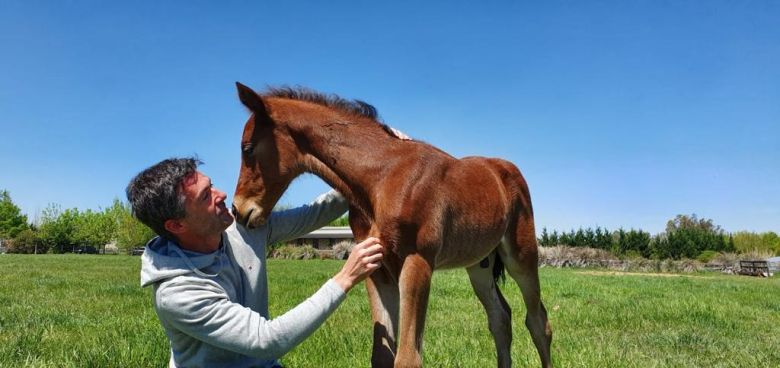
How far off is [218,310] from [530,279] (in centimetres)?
257

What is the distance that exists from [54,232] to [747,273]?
67229 mm

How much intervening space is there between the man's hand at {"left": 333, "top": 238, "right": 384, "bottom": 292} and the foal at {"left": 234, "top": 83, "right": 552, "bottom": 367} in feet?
0.40

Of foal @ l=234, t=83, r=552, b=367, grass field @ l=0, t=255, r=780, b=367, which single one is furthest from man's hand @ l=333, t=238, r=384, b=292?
grass field @ l=0, t=255, r=780, b=367

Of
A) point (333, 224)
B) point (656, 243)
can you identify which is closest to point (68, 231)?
point (333, 224)

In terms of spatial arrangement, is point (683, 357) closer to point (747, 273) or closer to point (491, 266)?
point (491, 266)

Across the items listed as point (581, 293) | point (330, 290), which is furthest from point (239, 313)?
point (581, 293)

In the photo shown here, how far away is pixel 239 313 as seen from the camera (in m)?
2.40

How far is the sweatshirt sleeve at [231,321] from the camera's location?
236 cm

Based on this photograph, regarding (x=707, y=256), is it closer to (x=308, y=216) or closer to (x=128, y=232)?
(x=308, y=216)

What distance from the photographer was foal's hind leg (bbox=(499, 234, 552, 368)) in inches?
159

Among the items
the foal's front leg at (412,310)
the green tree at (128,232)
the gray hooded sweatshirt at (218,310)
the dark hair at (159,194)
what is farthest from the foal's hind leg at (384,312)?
the green tree at (128,232)

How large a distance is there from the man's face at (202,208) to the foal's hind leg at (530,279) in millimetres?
2184

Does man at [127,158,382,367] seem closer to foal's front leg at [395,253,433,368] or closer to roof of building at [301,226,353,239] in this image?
foal's front leg at [395,253,433,368]

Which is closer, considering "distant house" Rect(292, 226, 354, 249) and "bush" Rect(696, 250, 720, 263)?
"bush" Rect(696, 250, 720, 263)
